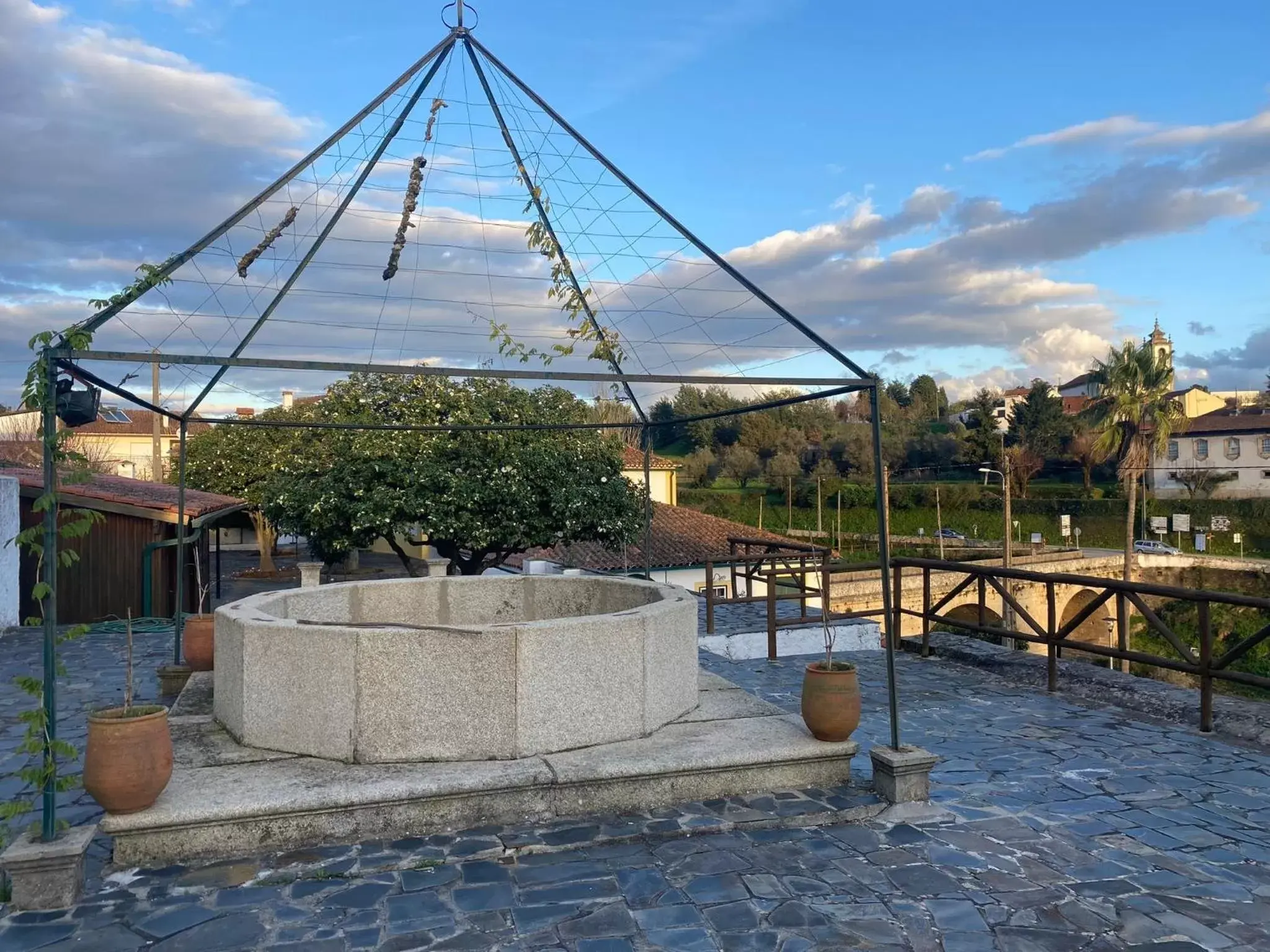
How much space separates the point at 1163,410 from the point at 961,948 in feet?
104

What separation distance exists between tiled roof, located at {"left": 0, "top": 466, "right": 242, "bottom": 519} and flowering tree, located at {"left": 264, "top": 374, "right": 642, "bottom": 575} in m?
2.11

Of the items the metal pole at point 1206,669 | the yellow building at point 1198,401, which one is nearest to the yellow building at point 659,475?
the metal pole at point 1206,669

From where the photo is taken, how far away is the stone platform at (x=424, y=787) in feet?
14.9

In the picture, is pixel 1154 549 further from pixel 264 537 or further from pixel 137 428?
pixel 137 428

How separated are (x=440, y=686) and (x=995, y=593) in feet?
86.3

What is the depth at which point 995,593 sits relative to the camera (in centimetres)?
2839

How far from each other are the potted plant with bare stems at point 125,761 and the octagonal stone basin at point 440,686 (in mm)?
1004

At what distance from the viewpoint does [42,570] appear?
16.2 ft

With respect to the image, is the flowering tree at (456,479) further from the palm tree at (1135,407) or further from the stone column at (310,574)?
the palm tree at (1135,407)

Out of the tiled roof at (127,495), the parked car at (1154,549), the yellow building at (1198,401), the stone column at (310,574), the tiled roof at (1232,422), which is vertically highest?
the yellow building at (1198,401)

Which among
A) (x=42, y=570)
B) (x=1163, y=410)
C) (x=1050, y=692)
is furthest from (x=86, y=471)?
(x=1163, y=410)

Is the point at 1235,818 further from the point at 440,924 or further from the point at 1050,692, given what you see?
the point at 440,924

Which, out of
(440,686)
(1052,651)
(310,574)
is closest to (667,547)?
(310,574)

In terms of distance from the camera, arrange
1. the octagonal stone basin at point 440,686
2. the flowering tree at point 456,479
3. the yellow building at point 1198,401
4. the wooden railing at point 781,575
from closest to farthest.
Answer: the octagonal stone basin at point 440,686, the wooden railing at point 781,575, the flowering tree at point 456,479, the yellow building at point 1198,401
